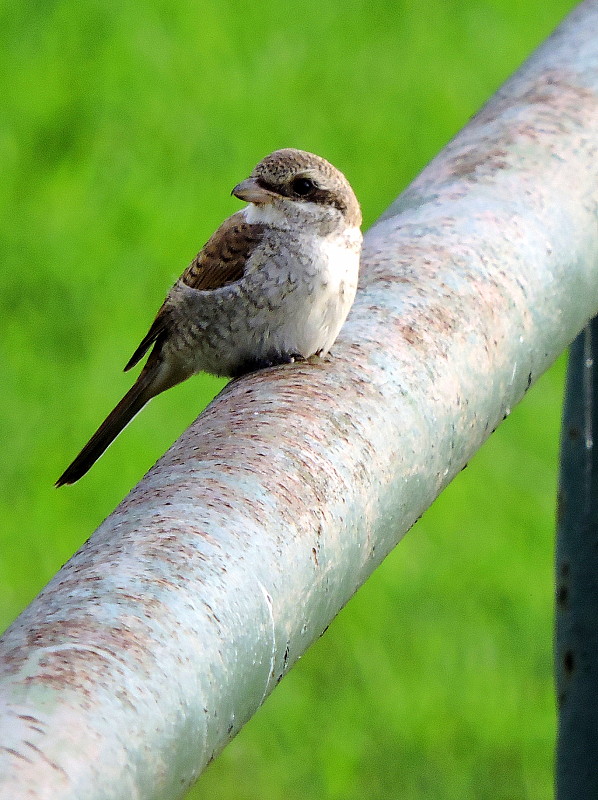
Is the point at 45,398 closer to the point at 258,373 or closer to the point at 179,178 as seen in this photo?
the point at 179,178

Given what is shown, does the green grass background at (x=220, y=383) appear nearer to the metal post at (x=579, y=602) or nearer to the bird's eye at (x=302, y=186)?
the bird's eye at (x=302, y=186)

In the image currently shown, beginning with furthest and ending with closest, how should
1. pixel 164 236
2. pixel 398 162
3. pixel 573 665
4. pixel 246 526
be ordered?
pixel 398 162 → pixel 164 236 → pixel 573 665 → pixel 246 526

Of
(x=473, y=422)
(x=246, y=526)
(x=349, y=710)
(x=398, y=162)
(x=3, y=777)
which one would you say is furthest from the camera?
(x=398, y=162)

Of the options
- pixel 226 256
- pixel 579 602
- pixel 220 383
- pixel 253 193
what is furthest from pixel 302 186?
pixel 220 383

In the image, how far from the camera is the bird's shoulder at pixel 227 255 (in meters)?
3.03

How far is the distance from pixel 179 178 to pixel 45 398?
4.70 feet

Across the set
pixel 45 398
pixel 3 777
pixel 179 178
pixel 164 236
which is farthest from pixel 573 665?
pixel 179 178

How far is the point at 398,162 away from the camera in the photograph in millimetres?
6633

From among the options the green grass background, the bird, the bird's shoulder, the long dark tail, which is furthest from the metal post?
the green grass background

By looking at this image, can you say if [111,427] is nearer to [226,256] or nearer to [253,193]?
[226,256]

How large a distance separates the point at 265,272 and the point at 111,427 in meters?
0.59

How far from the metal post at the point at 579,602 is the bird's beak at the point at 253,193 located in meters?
1.01

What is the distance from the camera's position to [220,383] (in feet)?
17.5

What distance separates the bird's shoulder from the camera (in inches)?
119
